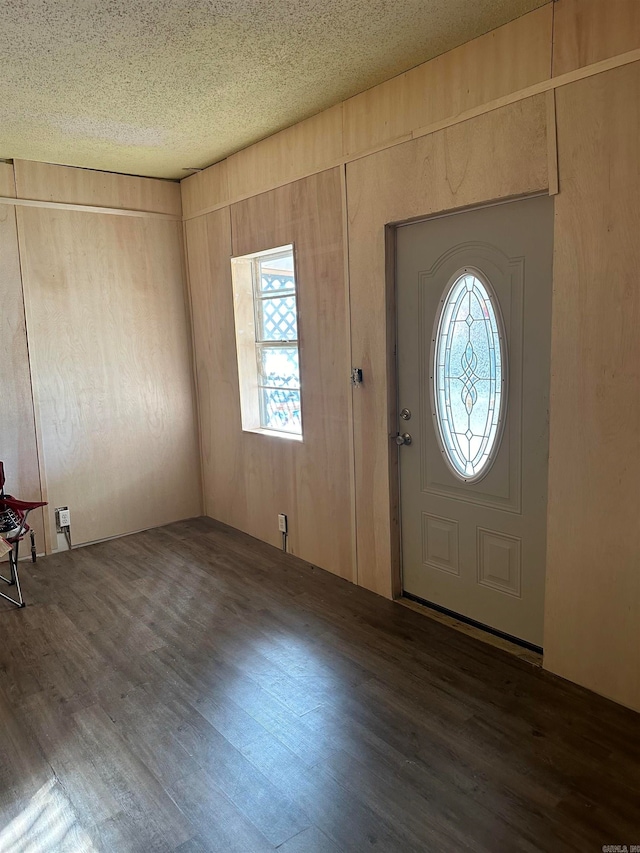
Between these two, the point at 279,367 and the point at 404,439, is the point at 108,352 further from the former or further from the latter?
the point at 404,439

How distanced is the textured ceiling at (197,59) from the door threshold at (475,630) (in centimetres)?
273

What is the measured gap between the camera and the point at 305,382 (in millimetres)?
3848

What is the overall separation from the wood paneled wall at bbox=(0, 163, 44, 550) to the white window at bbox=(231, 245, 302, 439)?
147 centimetres

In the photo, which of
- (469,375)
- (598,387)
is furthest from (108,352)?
(598,387)

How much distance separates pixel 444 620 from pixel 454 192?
2124 mm

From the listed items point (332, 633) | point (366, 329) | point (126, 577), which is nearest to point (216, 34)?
point (366, 329)

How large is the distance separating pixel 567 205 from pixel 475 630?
2007 millimetres

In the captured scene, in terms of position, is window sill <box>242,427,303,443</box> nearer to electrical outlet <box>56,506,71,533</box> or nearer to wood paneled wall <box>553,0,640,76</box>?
electrical outlet <box>56,506,71,533</box>

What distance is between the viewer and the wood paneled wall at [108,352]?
4230 mm

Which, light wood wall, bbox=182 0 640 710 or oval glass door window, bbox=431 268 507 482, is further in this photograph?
oval glass door window, bbox=431 268 507 482

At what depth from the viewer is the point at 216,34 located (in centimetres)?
250

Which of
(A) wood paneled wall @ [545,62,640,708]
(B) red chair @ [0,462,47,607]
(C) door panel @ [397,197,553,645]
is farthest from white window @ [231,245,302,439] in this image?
(A) wood paneled wall @ [545,62,640,708]

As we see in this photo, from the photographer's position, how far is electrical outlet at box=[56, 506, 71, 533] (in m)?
4.39

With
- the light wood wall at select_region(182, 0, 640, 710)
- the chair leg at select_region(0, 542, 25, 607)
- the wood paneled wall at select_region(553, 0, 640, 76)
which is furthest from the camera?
the chair leg at select_region(0, 542, 25, 607)
